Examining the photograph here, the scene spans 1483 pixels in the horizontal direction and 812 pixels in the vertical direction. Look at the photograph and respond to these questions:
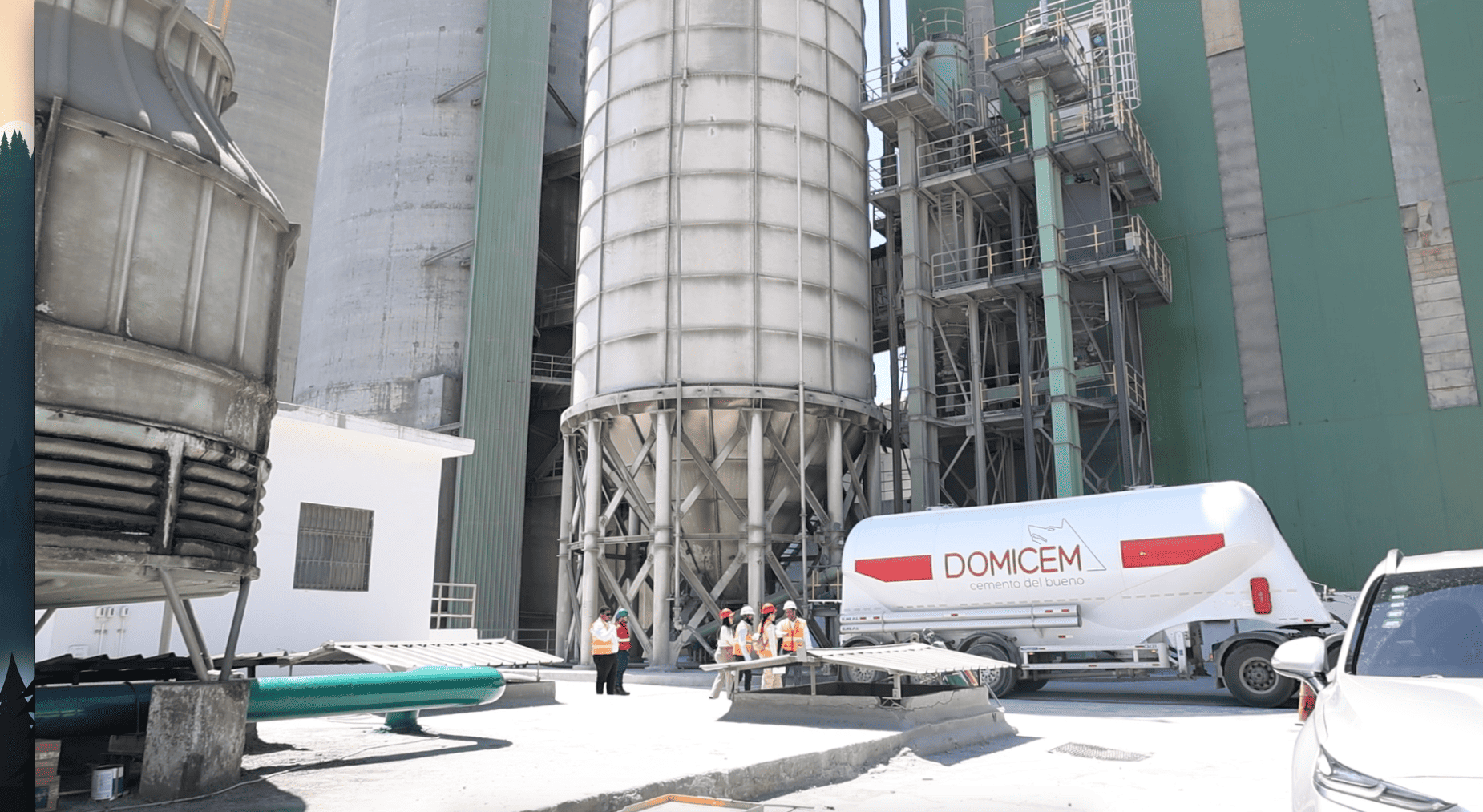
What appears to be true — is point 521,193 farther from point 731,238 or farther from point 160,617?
point 160,617

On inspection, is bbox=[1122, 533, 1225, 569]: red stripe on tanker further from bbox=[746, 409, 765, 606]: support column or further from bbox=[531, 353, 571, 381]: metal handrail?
bbox=[531, 353, 571, 381]: metal handrail

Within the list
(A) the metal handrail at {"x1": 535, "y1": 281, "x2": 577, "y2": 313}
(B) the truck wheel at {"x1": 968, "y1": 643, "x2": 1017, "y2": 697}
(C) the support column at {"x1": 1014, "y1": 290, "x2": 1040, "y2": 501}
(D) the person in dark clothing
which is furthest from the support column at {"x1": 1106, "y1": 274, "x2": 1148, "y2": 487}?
(A) the metal handrail at {"x1": 535, "y1": 281, "x2": 577, "y2": 313}

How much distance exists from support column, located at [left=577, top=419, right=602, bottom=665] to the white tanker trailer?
7.22 m

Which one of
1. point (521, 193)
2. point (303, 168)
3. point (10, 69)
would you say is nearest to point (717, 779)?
point (10, 69)

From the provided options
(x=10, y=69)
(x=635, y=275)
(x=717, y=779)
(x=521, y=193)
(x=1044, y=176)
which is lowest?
(x=717, y=779)

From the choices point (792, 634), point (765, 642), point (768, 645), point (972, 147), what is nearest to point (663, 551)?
point (765, 642)

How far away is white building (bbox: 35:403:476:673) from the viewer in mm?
15938

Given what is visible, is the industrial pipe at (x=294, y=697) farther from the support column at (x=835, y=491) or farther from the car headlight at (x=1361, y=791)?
the support column at (x=835, y=491)

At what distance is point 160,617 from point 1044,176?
20.4 metres

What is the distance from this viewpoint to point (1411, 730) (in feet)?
10.7

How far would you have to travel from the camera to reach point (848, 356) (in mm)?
24547

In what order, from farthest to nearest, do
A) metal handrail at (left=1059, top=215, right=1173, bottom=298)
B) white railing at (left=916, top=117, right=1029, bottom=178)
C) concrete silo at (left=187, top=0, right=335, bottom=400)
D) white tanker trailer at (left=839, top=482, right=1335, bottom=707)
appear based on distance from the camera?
concrete silo at (left=187, top=0, right=335, bottom=400) → white railing at (left=916, top=117, right=1029, bottom=178) → metal handrail at (left=1059, top=215, right=1173, bottom=298) → white tanker trailer at (left=839, top=482, right=1335, bottom=707)

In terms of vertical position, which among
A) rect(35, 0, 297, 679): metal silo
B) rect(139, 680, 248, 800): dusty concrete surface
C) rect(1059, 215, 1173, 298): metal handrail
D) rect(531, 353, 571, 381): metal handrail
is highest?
rect(1059, 215, 1173, 298): metal handrail

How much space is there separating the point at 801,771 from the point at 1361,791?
195 inches
